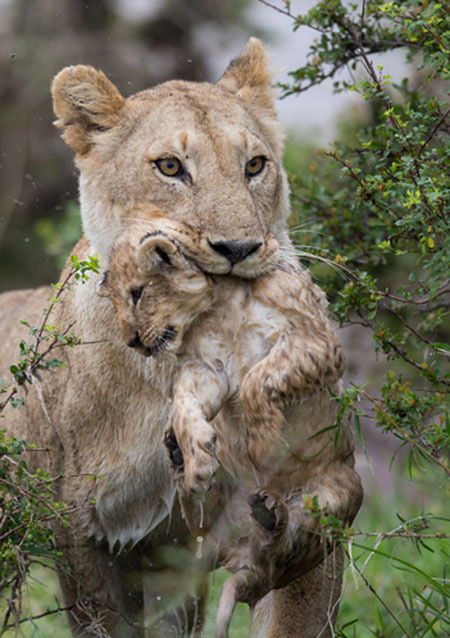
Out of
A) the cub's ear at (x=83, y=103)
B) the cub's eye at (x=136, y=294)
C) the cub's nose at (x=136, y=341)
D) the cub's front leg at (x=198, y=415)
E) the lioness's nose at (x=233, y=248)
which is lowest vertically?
the cub's front leg at (x=198, y=415)

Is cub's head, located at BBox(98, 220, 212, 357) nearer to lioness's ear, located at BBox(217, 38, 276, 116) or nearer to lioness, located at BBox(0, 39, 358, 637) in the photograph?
lioness, located at BBox(0, 39, 358, 637)

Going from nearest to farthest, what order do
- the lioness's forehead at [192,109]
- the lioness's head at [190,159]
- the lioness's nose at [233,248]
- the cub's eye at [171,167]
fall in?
the lioness's nose at [233,248] < the lioness's head at [190,159] < the cub's eye at [171,167] < the lioness's forehead at [192,109]

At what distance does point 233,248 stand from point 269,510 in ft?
2.55

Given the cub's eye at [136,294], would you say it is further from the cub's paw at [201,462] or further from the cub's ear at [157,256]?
the cub's paw at [201,462]

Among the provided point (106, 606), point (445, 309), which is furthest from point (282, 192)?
point (106, 606)

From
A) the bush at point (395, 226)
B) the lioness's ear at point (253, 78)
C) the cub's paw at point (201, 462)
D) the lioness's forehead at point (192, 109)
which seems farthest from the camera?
the lioness's ear at point (253, 78)

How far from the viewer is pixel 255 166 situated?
12.1 ft

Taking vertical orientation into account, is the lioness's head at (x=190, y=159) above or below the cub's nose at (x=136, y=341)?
above

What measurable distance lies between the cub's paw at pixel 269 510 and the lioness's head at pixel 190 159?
0.67 m

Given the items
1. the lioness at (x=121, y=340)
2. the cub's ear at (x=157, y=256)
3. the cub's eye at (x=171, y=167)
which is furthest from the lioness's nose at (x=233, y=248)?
the cub's eye at (x=171, y=167)

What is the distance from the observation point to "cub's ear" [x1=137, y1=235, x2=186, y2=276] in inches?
118

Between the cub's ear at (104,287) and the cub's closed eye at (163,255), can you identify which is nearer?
the cub's closed eye at (163,255)

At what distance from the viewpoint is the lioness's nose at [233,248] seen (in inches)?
121

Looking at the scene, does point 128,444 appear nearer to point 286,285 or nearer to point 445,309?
point 286,285
